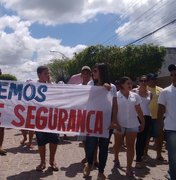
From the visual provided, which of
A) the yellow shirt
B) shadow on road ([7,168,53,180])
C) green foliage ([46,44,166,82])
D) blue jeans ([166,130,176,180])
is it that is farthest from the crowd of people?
green foliage ([46,44,166,82])

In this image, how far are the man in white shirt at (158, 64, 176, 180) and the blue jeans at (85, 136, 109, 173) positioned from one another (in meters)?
0.97

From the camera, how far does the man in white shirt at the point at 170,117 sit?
18.4 ft

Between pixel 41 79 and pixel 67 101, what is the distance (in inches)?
23.8

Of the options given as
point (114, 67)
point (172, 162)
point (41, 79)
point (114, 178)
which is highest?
point (114, 67)

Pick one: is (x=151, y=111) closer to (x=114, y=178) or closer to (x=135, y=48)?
(x=114, y=178)

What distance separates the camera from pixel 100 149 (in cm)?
633

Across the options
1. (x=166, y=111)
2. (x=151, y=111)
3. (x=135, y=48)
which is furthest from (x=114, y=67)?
(x=166, y=111)

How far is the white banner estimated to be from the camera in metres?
6.96

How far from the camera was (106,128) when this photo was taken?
6645 millimetres

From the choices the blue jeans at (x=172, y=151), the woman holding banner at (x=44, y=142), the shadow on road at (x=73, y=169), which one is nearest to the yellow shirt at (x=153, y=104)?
the shadow on road at (x=73, y=169)

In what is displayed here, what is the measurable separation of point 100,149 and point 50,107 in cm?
133

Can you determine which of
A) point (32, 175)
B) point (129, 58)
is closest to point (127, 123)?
point (32, 175)

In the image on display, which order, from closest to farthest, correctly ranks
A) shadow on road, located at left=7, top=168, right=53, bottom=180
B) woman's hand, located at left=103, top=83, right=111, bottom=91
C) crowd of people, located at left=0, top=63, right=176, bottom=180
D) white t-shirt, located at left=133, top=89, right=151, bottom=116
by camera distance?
crowd of people, located at left=0, top=63, right=176, bottom=180 → woman's hand, located at left=103, top=83, right=111, bottom=91 → shadow on road, located at left=7, top=168, right=53, bottom=180 → white t-shirt, located at left=133, top=89, right=151, bottom=116

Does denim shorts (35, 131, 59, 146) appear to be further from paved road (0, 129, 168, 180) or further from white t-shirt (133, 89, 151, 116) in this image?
white t-shirt (133, 89, 151, 116)
